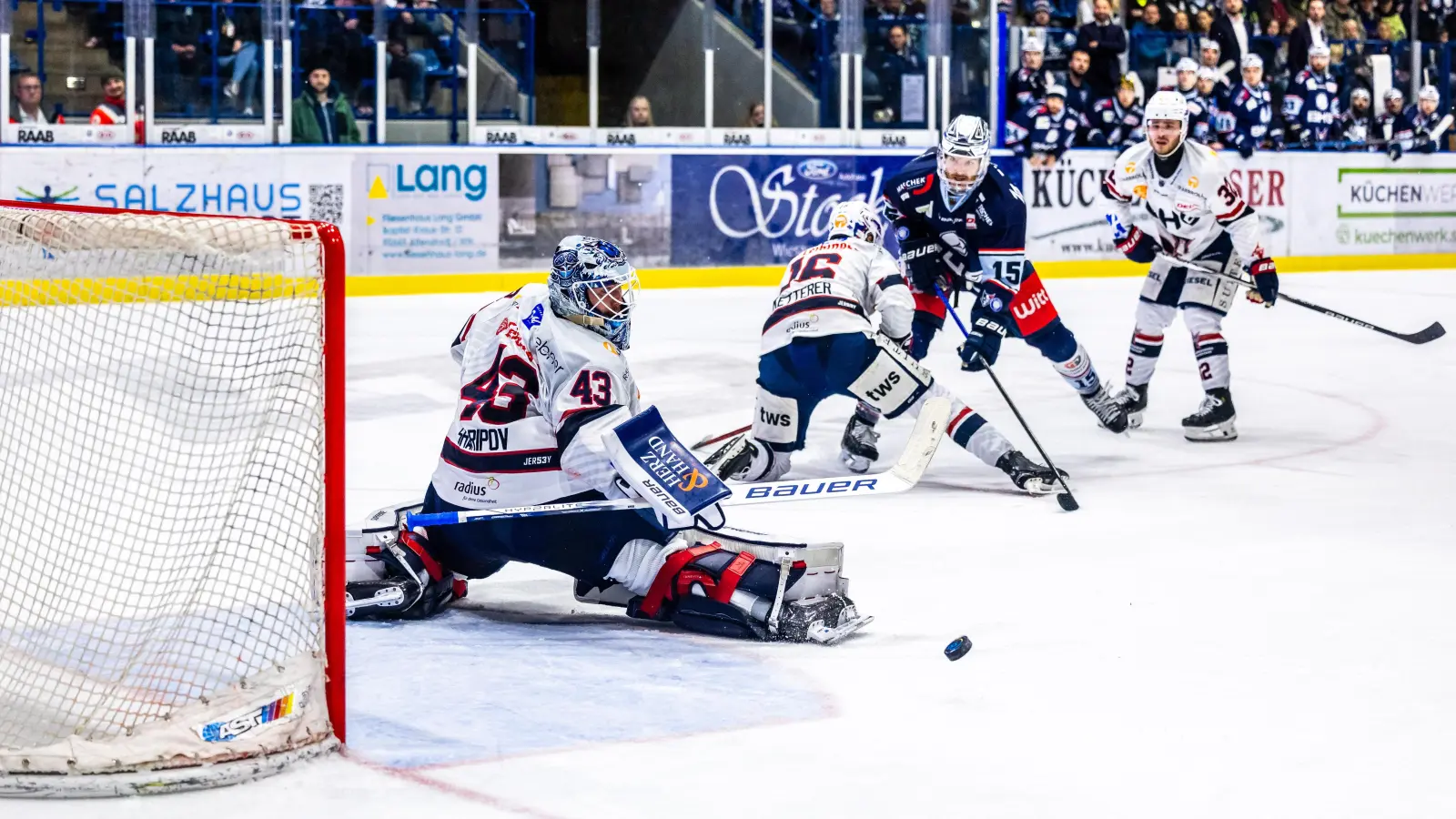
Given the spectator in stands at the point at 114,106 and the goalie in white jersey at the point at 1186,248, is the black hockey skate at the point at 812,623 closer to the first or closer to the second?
the goalie in white jersey at the point at 1186,248

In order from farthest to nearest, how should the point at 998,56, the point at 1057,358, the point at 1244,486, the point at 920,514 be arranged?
→ the point at 998,56, the point at 1057,358, the point at 1244,486, the point at 920,514

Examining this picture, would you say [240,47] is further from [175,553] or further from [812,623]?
[812,623]

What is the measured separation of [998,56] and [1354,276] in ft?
9.67

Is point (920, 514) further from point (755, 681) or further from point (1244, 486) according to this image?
point (755, 681)

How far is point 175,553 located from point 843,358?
7.77ft

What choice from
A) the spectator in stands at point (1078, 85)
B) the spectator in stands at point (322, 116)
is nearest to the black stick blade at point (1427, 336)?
the spectator in stands at point (1078, 85)

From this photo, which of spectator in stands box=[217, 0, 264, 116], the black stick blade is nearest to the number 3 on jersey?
the black stick blade

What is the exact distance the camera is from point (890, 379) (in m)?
5.56

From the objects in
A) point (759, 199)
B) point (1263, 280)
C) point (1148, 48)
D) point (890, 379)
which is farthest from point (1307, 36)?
point (890, 379)

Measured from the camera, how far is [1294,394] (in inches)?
308

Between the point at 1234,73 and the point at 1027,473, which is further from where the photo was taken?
the point at 1234,73

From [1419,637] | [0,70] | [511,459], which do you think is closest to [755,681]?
[511,459]

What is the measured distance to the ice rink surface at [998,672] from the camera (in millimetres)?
2896

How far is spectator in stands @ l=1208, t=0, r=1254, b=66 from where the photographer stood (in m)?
13.9
